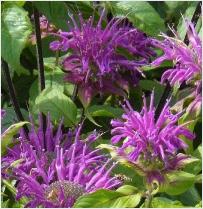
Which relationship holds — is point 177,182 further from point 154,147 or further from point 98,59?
point 98,59

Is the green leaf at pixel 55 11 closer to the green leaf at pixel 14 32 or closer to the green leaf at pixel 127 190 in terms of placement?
the green leaf at pixel 14 32

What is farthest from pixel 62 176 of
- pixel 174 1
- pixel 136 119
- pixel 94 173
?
pixel 174 1

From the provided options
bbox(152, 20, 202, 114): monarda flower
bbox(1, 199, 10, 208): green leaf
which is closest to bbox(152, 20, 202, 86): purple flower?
bbox(152, 20, 202, 114): monarda flower

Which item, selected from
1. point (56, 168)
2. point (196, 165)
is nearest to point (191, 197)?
point (196, 165)

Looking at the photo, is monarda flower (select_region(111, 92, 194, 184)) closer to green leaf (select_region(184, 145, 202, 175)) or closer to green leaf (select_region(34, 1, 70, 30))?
green leaf (select_region(184, 145, 202, 175))

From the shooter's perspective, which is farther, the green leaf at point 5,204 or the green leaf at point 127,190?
the green leaf at point 5,204

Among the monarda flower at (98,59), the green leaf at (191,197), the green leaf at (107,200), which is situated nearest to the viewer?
the green leaf at (107,200)

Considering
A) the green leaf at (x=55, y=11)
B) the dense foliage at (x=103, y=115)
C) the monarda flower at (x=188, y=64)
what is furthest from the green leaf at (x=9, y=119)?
the monarda flower at (x=188, y=64)
